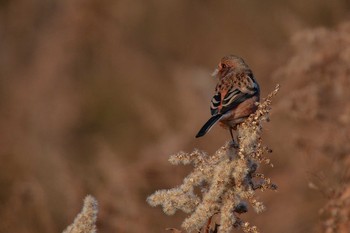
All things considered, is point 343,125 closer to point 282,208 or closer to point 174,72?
point 282,208

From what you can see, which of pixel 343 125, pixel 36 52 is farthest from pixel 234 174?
pixel 36 52

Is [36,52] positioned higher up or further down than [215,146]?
higher up

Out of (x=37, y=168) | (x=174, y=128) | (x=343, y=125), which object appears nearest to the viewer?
(x=343, y=125)

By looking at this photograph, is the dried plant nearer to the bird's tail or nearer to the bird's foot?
the bird's foot

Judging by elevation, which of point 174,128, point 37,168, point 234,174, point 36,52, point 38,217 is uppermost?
point 36,52

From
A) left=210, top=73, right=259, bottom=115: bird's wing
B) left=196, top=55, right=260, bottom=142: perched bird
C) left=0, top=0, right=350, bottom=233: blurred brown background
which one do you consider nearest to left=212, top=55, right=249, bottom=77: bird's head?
left=196, top=55, right=260, bottom=142: perched bird

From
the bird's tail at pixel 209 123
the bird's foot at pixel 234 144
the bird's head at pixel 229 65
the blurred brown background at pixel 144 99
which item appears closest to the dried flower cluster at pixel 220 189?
the bird's foot at pixel 234 144
